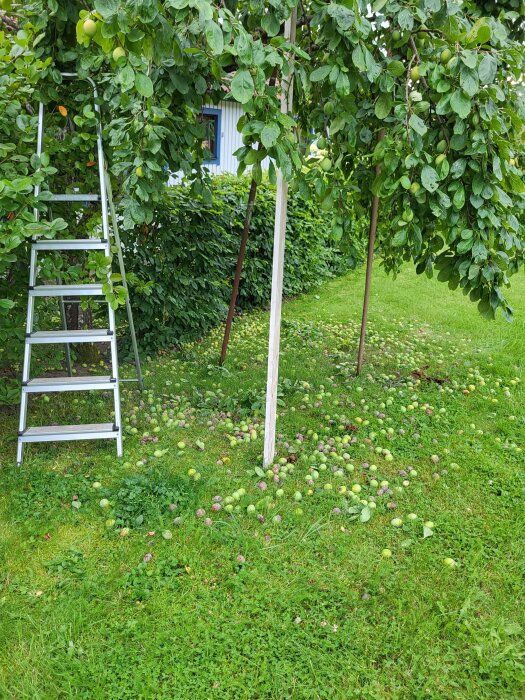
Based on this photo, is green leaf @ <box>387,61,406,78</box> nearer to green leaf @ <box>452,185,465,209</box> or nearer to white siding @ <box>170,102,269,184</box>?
green leaf @ <box>452,185,465,209</box>

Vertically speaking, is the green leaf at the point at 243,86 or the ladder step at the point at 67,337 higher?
the green leaf at the point at 243,86

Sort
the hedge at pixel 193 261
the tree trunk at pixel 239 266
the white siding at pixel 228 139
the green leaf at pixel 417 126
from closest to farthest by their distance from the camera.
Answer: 1. the green leaf at pixel 417 126
2. the tree trunk at pixel 239 266
3. the hedge at pixel 193 261
4. the white siding at pixel 228 139

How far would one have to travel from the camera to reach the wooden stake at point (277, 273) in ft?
8.54

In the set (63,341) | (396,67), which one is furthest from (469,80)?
(63,341)

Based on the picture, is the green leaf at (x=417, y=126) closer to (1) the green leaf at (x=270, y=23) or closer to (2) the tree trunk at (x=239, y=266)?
(1) the green leaf at (x=270, y=23)

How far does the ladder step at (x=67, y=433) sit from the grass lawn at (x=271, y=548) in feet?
0.61

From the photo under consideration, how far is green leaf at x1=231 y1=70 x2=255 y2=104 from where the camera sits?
1916 mm

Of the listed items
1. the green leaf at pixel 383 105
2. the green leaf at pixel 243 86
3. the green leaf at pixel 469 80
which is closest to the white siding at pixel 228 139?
the green leaf at pixel 383 105

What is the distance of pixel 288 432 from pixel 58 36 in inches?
114

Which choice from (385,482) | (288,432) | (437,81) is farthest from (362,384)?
(437,81)

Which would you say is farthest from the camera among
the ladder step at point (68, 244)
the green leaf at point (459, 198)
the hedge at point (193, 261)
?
the hedge at point (193, 261)

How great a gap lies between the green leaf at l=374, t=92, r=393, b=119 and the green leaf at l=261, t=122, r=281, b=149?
29.3 inches

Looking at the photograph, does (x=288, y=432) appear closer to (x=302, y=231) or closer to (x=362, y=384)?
(x=362, y=384)

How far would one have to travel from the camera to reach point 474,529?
272cm
